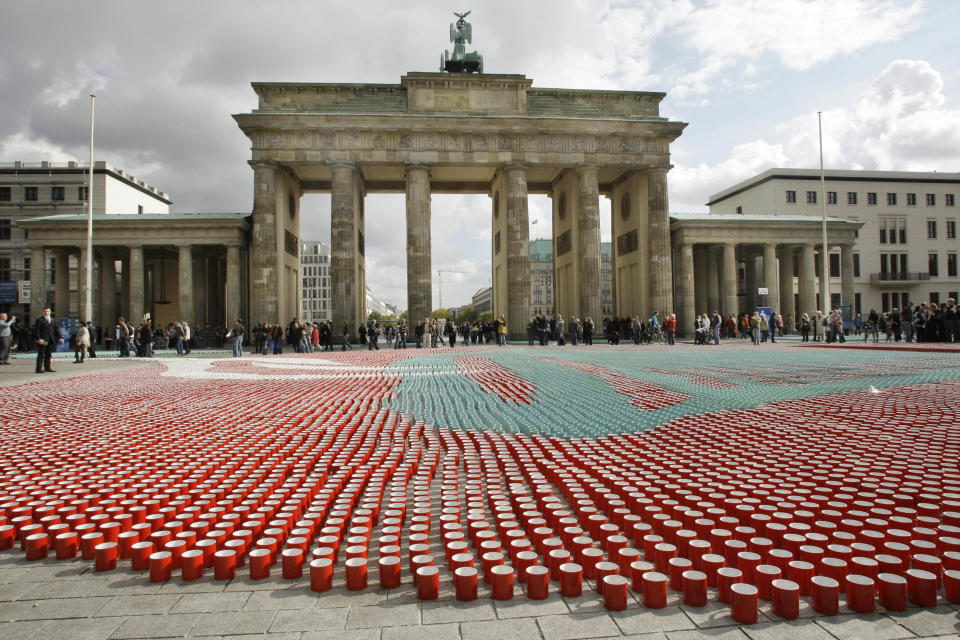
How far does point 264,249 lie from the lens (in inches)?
1572

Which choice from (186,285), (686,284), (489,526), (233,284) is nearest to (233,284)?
(233,284)

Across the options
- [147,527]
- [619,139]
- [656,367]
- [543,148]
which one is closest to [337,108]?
[543,148]

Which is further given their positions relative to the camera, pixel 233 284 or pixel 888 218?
pixel 888 218

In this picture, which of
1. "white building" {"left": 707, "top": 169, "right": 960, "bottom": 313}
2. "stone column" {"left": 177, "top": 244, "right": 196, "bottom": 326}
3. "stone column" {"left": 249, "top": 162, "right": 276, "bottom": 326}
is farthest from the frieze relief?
"white building" {"left": 707, "top": 169, "right": 960, "bottom": 313}

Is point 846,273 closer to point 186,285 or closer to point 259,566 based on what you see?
point 186,285

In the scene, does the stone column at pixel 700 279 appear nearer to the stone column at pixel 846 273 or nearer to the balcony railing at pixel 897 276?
the stone column at pixel 846 273

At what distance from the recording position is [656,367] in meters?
15.5

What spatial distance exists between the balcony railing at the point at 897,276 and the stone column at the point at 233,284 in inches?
2671

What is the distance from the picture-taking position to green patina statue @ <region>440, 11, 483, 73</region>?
48.0 meters

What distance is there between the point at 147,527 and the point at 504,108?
42.4 m

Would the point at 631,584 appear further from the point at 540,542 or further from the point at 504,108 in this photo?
the point at 504,108

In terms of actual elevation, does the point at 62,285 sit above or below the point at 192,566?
above

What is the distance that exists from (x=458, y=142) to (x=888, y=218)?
56.5 metres

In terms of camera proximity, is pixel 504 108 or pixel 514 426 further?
pixel 504 108
